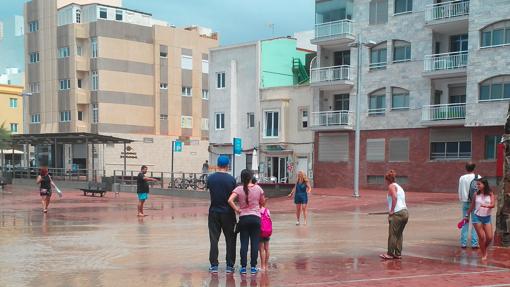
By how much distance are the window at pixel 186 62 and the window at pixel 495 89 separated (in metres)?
36.1

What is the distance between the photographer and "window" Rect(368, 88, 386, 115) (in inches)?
1523

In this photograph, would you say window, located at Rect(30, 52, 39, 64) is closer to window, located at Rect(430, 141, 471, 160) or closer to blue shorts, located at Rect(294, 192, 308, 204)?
window, located at Rect(430, 141, 471, 160)

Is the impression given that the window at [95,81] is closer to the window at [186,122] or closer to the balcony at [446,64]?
the window at [186,122]

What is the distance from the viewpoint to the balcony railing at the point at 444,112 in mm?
34594

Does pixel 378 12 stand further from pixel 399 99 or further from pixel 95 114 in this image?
pixel 95 114

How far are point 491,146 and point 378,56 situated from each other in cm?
987

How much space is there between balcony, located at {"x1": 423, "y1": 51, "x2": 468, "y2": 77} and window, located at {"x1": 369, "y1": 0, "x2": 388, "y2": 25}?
4.61 m

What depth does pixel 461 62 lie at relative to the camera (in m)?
34.8

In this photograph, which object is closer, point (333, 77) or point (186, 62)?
point (333, 77)

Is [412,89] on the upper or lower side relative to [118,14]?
lower

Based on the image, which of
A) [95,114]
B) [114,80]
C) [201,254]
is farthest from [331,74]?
[201,254]

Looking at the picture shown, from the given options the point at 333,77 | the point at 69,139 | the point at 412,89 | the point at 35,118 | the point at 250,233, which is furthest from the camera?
the point at 35,118

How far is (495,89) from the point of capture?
3309 cm

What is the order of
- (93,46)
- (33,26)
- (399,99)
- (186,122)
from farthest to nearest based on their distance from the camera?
(186,122) < (33,26) < (93,46) < (399,99)
